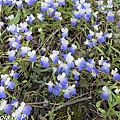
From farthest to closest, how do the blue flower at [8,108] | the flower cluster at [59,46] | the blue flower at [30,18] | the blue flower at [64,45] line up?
1. the blue flower at [30,18]
2. the blue flower at [64,45]
3. the flower cluster at [59,46]
4. the blue flower at [8,108]

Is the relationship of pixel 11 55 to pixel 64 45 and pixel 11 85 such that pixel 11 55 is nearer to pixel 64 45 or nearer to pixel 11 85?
pixel 11 85

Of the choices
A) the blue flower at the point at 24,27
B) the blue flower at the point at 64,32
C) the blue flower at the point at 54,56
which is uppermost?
the blue flower at the point at 24,27

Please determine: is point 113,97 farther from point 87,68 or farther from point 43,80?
point 43,80

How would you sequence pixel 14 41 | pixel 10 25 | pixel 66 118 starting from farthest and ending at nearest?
pixel 10 25, pixel 14 41, pixel 66 118

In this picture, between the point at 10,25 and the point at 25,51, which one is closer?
the point at 25,51

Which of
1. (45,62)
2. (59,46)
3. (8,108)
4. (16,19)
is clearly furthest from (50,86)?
(16,19)

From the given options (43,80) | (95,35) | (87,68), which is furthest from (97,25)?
(43,80)

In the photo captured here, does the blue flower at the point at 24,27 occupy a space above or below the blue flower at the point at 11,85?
above

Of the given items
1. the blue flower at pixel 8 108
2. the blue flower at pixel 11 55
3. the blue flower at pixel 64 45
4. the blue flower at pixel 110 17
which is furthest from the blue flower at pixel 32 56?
the blue flower at pixel 110 17

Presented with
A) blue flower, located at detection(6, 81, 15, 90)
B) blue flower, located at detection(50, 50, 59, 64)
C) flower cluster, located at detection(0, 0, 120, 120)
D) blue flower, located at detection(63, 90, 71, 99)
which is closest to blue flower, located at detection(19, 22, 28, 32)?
flower cluster, located at detection(0, 0, 120, 120)

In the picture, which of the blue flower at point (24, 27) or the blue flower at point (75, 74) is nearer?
the blue flower at point (75, 74)

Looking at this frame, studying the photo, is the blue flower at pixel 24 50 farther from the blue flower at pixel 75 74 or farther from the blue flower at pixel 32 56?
the blue flower at pixel 75 74
